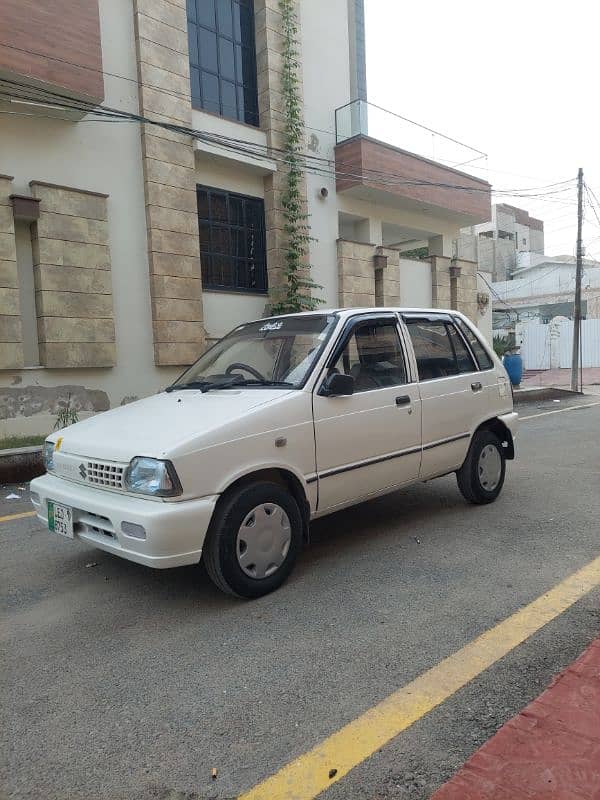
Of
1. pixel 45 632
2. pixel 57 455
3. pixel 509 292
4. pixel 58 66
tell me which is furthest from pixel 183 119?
pixel 509 292

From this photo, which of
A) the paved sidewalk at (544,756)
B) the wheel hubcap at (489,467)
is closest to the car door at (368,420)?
the wheel hubcap at (489,467)

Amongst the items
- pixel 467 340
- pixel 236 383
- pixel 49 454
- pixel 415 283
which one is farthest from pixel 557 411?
pixel 49 454

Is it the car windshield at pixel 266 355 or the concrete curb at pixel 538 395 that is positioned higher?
the car windshield at pixel 266 355

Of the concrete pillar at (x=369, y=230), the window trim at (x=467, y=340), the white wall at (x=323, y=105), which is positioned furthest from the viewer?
the concrete pillar at (x=369, y=230)

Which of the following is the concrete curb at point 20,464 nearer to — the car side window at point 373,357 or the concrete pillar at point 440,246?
the car side window at point 373,357

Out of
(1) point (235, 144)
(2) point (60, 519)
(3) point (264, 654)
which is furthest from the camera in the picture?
(1) point (235, 144)

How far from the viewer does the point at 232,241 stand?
1284 cm

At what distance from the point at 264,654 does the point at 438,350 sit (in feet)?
9.87

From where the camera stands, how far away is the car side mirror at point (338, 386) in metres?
3.97

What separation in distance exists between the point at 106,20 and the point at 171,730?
11.6 meters

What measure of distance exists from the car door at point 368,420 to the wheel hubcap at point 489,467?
3.28ft

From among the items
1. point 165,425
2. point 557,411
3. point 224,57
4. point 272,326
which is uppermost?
point 224,57

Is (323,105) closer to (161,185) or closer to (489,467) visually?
(161,185)

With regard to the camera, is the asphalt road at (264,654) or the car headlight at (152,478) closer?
the asphalt road at (264,654)
